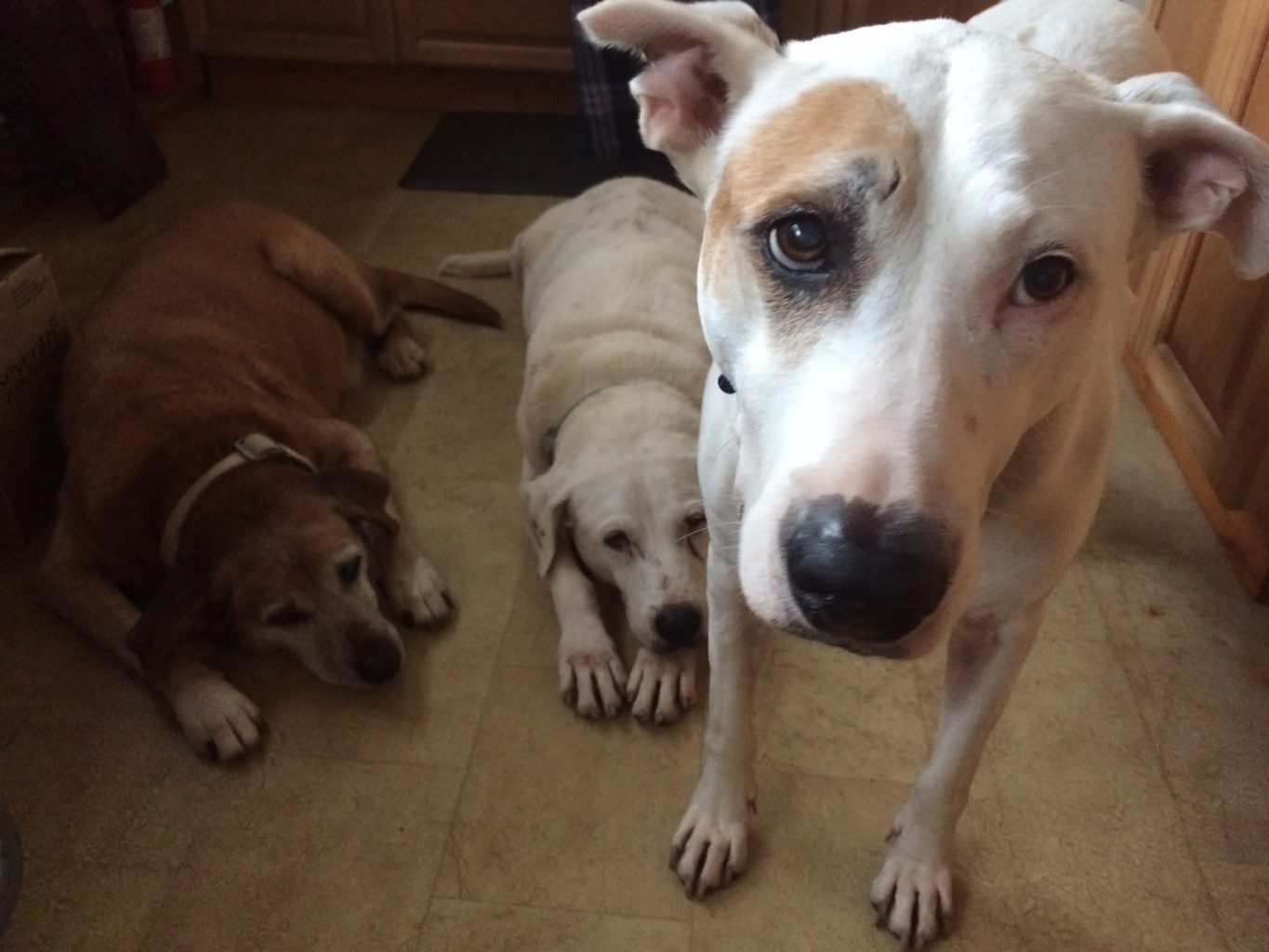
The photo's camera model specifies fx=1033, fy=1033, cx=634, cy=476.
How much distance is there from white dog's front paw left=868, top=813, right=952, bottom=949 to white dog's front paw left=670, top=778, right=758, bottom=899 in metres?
0.23

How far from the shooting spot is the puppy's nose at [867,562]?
36.3 inches

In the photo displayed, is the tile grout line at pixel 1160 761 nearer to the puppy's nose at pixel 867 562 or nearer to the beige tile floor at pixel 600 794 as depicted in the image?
the beige tile floor at pixel 600 794

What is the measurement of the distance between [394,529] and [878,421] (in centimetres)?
150

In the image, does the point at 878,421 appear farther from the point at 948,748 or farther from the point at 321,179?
the point at 321,179

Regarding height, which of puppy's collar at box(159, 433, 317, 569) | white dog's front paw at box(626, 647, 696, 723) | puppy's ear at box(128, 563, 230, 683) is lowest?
white dog's front paw at box(626, 647, 696, 723)

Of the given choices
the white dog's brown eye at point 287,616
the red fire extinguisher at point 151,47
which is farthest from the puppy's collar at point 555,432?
the red fire extinguisher at point 151,47

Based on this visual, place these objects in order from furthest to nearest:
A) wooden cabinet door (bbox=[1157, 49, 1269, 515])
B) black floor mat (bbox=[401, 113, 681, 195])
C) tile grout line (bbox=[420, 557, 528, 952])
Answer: black floor mat (bbox=[401, 113, 681, 195]) → wooden cabinet door (bbox=[1157, 49, 1269, 515]) → tile grout line (bbox=[420, 557, 528, 952])

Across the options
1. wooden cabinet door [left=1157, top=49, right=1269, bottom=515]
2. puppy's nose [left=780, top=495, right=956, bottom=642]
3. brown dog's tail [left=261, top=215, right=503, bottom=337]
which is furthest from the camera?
brown dog's tail [left=261, top=215, right=503, bottom=337]

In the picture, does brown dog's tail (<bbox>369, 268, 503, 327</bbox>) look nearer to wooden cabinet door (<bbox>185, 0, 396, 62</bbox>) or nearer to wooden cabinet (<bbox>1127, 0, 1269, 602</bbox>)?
wooden cabinet door (<bbox>185, 0, 396, 62</bbox>)

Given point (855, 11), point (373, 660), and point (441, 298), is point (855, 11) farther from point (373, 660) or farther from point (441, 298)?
point (373, 660)

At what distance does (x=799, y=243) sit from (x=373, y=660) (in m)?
1.32

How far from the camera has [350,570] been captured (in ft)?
6.84

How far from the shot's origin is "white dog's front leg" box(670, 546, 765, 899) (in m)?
1.62

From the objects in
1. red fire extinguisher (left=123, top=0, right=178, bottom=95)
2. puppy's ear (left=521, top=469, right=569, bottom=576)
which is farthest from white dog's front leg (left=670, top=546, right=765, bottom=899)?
red fire extinguisher (left=123, top=0, right=178, bottom=95)
